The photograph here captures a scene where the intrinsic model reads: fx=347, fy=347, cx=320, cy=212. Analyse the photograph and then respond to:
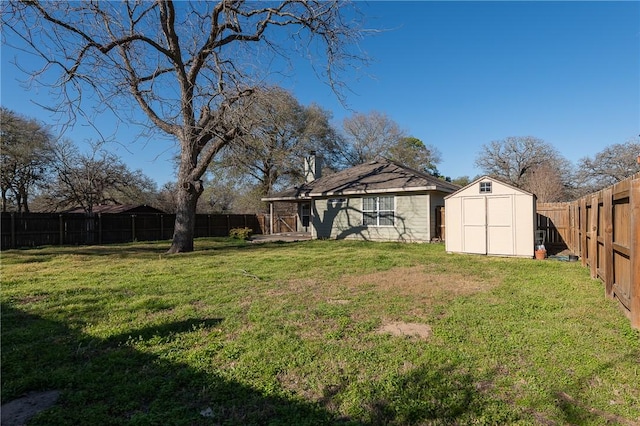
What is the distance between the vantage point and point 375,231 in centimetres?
1555

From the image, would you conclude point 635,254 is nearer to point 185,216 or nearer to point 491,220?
point 491,220

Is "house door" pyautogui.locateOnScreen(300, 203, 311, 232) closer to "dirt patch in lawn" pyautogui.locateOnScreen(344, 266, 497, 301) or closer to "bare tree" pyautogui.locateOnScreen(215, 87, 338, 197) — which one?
"bare tree" pyautogui.locateOnScreen(215, 87, 338, 197)

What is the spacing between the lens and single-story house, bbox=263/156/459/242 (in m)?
14.3

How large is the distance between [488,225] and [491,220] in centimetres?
18

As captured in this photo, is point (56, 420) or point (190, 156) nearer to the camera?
point (56, 420)

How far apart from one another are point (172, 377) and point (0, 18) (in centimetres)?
916

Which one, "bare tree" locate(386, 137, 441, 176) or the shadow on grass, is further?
"bare tree" locate(386, 137, 441, 176)

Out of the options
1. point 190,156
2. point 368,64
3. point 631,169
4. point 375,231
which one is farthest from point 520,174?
point 190,156

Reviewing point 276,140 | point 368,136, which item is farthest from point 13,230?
point 368,136

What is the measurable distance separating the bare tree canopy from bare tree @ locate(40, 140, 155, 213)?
31798mm

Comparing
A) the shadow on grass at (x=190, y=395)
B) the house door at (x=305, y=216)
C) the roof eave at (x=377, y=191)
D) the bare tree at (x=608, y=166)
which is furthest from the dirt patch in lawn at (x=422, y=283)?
the bare tree at (x=608, y=166)

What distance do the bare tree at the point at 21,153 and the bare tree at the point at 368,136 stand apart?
23.0 m

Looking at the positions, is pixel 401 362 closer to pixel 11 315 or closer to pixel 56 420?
pixel 56 420

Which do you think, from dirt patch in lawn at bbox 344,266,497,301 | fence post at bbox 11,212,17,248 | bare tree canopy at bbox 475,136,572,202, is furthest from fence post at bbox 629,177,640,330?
bare tree canopy at bbox 475,136,572,202
